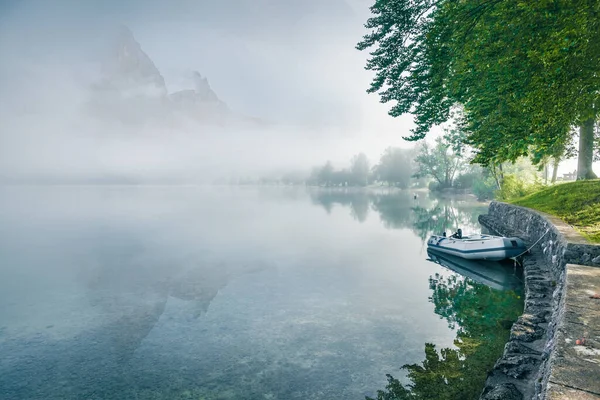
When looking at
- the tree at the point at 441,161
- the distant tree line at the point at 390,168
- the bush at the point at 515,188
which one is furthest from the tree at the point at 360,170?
the bush at the point at 515,188

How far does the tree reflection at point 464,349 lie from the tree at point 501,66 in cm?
824

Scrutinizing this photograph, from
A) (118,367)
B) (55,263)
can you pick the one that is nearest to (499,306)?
(118,367)

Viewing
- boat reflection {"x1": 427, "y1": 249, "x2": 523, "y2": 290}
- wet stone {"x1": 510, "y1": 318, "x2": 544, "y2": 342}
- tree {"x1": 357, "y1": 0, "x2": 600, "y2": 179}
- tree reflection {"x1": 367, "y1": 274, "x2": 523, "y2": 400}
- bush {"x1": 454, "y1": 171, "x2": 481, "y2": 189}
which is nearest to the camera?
tree reflection {"x1": 367, "y1": 274, "x2": 523, "y2": 400}

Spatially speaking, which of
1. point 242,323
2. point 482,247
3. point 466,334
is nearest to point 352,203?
point 482,247

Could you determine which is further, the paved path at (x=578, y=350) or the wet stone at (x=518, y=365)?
the wet stone at (x=518, y=365)

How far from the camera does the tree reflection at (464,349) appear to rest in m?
8.67

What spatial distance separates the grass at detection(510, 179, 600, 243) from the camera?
15.0 meters

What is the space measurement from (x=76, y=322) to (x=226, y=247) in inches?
676

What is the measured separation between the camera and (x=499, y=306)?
15273 mm

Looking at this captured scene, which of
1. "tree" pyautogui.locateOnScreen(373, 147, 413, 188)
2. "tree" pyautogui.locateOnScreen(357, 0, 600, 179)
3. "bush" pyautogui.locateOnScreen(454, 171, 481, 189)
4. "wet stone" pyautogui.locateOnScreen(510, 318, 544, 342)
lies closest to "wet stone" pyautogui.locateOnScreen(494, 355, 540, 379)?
"wet stone" pyautogui.locateOnScreen(510, 318, 544, 342)

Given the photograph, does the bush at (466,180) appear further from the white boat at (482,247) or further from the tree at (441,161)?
the white boat at (482,247)

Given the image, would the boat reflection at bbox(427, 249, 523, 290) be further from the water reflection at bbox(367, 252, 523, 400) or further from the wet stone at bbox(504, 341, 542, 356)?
the wet stone at bbox(504, 341, 542, 356)

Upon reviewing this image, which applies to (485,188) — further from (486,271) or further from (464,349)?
(464,349)

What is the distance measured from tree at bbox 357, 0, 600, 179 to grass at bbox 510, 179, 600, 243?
4.21 meters
